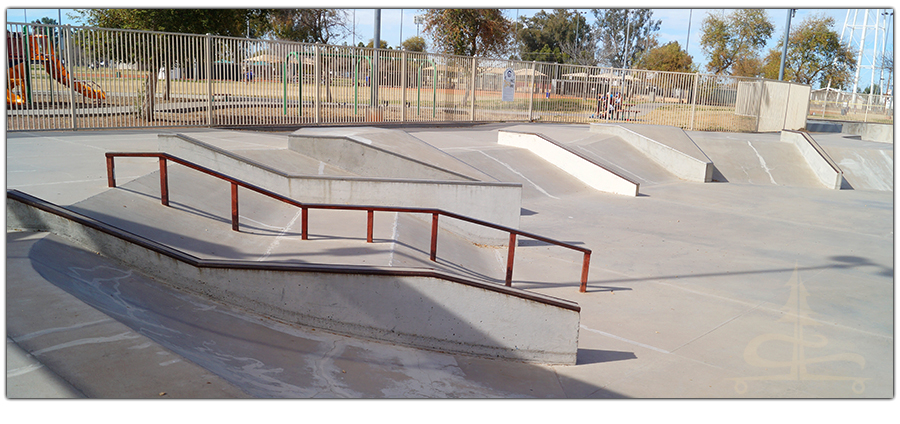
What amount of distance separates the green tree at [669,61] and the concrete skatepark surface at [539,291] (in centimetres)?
4747

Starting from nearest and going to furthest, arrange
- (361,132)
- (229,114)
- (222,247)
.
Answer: (222,247), (361,132), (229,114)

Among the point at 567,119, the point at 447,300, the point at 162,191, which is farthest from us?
the point at 567,119

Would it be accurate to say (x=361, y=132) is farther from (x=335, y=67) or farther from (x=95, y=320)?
(x=95, y=320)

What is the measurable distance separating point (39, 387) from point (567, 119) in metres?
25.1

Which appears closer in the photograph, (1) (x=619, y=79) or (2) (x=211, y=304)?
(2) (x=211, y=304)

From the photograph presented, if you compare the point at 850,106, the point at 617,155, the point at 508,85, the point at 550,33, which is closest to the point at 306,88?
the point at 508,85

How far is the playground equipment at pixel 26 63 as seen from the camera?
1282cm

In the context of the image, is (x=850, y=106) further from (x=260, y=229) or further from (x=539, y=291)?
(x=260, y=229)

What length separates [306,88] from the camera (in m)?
17.5

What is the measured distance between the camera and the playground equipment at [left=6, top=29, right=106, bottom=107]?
42.1 feet

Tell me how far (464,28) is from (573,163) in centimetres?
1585

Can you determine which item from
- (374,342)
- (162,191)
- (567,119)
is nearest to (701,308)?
(374,342)

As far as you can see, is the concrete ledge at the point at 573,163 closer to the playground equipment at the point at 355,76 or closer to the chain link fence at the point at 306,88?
the playground equipment at the point at 355,76

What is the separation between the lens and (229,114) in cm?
1631
